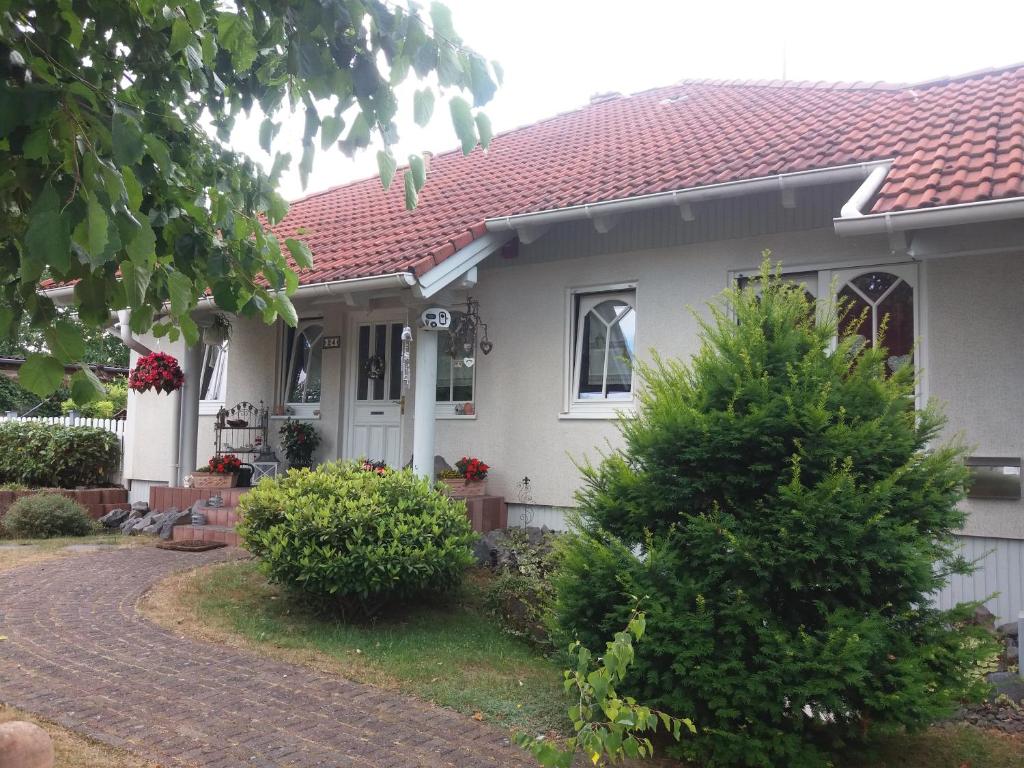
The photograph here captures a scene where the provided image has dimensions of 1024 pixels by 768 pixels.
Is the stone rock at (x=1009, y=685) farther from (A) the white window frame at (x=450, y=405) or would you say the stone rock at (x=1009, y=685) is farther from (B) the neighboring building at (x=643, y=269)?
(A) the white window frame at (x=450, y=405)

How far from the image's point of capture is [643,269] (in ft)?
30.0

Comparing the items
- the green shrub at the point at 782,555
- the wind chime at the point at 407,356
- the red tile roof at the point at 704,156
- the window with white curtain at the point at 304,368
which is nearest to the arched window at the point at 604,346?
the red tile roof at the point at 704,156

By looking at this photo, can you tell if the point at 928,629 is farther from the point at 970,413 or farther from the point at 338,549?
the point at 338,549

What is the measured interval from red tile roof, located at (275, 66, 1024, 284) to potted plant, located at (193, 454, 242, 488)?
2.92 m

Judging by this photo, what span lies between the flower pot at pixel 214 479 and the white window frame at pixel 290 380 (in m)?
1.23

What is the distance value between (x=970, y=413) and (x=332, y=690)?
5.46 m

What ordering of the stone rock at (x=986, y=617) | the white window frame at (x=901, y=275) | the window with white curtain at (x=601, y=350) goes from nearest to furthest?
the stone rock at (x=986, y=617)
the white window frame at (x=901, y=275)
the window with white curtain at (x=601, y=350)

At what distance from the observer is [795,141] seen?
8.66 meters

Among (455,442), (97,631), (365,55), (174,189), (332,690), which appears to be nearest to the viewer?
(365,55)

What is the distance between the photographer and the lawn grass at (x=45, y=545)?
361 inches

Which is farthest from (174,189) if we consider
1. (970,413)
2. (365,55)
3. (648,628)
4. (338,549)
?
(970,413)

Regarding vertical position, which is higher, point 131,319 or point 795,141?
point 795,141

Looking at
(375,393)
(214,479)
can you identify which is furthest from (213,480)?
(375,393)

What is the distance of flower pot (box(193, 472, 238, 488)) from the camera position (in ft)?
37.0
